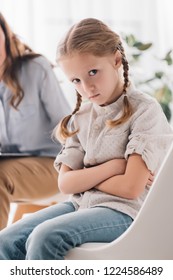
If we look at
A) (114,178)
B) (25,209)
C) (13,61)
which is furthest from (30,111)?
(114,178)

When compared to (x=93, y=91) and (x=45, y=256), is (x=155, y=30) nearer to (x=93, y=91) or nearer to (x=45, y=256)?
(x=93, y=91)

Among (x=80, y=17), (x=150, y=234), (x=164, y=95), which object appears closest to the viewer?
(x=150, y=234)

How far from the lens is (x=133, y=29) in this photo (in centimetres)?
347

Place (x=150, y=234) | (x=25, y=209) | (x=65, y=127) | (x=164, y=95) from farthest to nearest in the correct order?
(x=164, y=95) → (x=25, y=209) → (x=65, y=127) → (x=150, y=234)

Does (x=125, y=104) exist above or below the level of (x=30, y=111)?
above

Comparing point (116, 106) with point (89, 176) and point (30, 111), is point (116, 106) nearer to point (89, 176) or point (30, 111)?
point (89, 176)

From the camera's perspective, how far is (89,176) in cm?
148

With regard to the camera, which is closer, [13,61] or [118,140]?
[118,140]

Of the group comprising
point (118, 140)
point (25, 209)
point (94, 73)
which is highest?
point (94, 73)

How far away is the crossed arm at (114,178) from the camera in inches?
56.0

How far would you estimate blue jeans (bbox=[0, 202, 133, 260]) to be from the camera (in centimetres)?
137

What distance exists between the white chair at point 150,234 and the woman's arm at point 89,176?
0.51ft

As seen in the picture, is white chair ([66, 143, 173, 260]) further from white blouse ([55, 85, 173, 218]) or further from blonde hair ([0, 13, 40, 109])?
blonde hair ([0, 13, 40, 109])

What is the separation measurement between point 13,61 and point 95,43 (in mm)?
920
